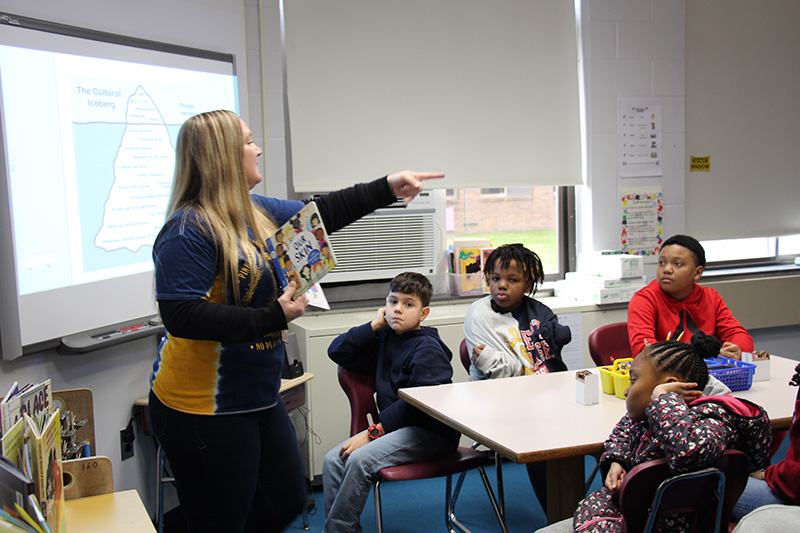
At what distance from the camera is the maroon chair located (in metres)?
2.21

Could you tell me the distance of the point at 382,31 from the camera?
3.53 meters

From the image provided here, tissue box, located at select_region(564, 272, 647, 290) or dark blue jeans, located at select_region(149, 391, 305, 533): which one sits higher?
tissue box, located at select_region(564, 272, 647, 290)

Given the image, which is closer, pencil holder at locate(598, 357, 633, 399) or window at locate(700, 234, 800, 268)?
pencil holder at locate(598, 357, 633, 399)

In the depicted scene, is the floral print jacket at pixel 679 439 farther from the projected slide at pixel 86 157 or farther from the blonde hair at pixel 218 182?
the projected slide at pixel 86 157

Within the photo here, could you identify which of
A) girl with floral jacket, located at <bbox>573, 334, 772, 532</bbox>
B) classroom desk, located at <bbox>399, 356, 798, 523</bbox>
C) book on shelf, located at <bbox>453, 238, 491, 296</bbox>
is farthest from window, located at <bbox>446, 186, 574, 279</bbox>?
girl with floral jacket, located at <bbox>573, 334, 772, 532</bbox>

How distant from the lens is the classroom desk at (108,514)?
1.43 metres

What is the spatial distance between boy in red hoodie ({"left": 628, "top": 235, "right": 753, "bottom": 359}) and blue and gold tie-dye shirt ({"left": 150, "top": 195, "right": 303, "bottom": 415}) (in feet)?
5.42

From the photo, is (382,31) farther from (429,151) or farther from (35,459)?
(35,459)

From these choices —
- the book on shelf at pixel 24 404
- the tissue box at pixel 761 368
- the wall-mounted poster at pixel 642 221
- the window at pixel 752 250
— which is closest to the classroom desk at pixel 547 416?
the tissue box at pixel 761 368

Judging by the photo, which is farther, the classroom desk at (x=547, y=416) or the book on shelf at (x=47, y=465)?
the classroom desk at (x=547, y=416)

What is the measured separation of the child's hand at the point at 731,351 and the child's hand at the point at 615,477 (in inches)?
38.8

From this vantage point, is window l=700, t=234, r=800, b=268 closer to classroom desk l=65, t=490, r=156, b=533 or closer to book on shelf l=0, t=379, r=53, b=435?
classroom desk l=65, t=490, r=156, b=533

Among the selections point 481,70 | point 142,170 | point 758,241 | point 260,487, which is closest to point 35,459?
point 260,487

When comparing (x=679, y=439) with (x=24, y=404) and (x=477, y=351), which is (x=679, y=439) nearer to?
(x=477, y=351)
